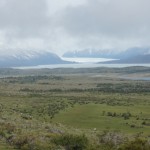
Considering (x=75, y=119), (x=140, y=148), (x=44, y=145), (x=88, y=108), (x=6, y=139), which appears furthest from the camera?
(x=88, y=108)

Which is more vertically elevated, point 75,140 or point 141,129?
point 75,140

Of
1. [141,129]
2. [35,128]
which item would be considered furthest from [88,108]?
[35,128]

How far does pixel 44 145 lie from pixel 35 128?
862 cm

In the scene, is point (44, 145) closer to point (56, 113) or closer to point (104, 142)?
point (104, 142)

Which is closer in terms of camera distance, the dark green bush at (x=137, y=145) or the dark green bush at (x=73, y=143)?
A: the dark green bush at (x=137, y=145)

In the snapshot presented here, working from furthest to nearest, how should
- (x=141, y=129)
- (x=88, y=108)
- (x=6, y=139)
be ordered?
(x=88, y=108) → (x=141, y=129) → (x=6, y=139)

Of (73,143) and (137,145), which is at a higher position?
(137,145)

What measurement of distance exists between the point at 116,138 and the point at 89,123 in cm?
2333

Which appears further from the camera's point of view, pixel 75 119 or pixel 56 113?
pixel 56 113

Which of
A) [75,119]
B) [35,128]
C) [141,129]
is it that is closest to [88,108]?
[75,119]

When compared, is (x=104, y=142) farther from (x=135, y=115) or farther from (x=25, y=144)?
(x=135, y=115)

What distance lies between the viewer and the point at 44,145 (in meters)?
25.0

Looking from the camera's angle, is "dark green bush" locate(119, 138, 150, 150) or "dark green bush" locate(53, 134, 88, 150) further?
"dark green bush" locate(53, 134, 88, 150)

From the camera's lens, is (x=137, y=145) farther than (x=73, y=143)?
No
